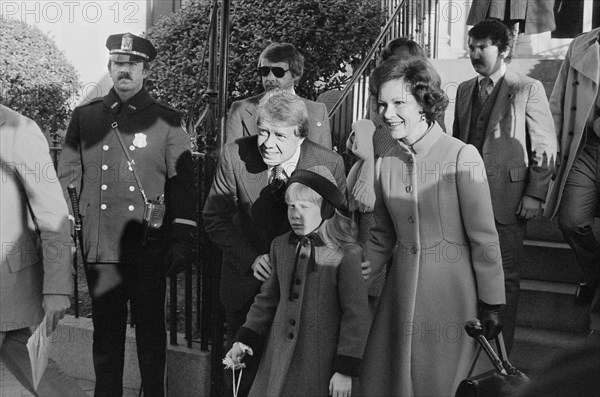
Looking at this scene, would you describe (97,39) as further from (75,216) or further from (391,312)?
(391,312)

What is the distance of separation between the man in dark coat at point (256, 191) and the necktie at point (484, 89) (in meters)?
1.53

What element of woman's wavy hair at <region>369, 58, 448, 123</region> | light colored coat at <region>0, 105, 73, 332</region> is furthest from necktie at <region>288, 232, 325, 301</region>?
light colored coat at <region>0, 105, 73, 332</region>

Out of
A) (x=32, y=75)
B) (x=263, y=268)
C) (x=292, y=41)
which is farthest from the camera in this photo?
(x=32, y=75)

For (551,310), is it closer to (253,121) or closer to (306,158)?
(253,121)

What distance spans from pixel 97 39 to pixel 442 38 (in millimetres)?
6243

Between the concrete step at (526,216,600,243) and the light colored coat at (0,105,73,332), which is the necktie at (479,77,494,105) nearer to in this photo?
the concrete step at (526,216,600,243)

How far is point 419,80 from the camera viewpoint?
4367 mm

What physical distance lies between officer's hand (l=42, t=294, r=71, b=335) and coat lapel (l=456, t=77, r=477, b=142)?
2886 millimetres

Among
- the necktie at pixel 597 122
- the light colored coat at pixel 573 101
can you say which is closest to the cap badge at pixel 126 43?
the light colored coat at pixel 573 101

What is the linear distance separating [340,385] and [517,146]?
245 cm

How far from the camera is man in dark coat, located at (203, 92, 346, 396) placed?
476cm

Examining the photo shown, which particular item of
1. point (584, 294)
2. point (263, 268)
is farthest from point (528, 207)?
point (263, 268)

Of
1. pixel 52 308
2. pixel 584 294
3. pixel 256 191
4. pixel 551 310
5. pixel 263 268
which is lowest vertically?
pixel 551 310

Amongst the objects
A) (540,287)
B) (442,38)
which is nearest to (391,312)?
(540,287)
